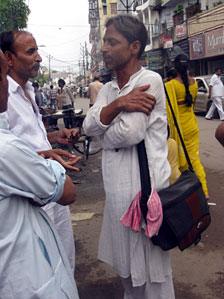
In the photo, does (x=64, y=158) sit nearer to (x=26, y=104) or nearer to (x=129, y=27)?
(x=26, y=104)

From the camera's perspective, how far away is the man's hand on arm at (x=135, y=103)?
1.92 meters

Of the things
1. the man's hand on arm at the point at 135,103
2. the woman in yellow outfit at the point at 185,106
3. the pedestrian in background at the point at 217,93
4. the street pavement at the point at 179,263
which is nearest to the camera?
the man's hand on arm at the point at 135,103

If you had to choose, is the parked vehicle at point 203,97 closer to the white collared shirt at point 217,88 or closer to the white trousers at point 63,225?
the white collared shirt at point 217,88

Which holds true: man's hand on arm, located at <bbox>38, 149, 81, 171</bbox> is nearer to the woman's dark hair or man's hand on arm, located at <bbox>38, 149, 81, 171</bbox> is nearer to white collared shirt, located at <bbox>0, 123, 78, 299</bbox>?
white collared shirt, located at <bbox>0, 123, 78, 299</bbox>

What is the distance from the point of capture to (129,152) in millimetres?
2072

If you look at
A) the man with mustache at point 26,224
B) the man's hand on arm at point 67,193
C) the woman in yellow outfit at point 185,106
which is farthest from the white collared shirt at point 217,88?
the man with mustache at point 26,224

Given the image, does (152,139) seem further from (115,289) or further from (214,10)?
(214,10)

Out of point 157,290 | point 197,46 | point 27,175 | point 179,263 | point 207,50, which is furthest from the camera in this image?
point 197,46

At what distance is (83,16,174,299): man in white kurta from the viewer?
1992 mm

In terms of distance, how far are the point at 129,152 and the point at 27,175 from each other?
901 mm

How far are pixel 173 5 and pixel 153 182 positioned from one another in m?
31.2

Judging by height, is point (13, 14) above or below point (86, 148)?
above

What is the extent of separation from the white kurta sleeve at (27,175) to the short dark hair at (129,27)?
978 millimetres

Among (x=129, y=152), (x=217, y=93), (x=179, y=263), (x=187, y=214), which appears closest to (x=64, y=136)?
(x=129, y=152)
